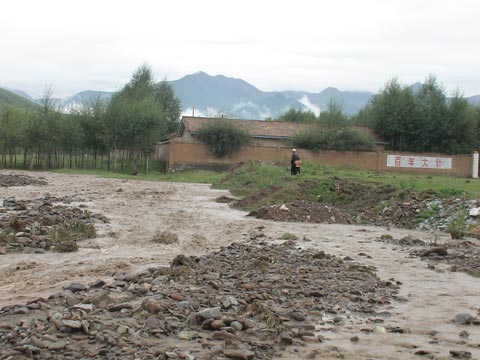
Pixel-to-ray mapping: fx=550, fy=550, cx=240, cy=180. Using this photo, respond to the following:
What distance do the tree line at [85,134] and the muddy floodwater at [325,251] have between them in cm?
2499

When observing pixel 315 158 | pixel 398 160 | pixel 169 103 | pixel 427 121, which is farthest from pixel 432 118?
pixel 169 103

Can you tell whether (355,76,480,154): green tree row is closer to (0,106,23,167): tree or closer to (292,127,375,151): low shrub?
(292,127,375,151): low shrub

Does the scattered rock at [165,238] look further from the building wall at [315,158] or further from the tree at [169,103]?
the tree at [169,103]

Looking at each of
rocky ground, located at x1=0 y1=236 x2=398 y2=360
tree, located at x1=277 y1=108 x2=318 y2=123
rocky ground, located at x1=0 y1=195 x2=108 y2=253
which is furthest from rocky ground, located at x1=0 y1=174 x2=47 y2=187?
tree, located at x1=277 y1=108 x2=318 y2=123

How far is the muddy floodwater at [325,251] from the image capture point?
550cm

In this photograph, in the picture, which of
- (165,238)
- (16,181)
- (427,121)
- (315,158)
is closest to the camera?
(165,238)

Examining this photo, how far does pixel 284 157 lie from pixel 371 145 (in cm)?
771

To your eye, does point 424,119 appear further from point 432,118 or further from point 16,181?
point 16,181

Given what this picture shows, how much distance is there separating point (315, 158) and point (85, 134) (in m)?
18.7

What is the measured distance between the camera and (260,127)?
47.5 m

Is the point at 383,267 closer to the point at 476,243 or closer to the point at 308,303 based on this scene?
the point at 308,303

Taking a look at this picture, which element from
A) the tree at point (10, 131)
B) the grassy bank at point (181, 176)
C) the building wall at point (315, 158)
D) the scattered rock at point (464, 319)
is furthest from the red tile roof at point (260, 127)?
the scattered rock at point (464, 319)

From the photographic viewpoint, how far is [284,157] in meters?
39.8

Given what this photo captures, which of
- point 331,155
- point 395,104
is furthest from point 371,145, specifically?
point 395,104
